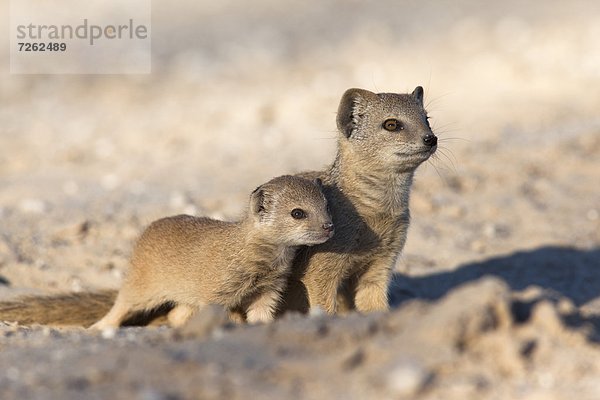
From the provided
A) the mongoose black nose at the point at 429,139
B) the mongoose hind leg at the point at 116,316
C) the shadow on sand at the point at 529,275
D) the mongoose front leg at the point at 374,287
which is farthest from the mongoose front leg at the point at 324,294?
the shadow on sand at the point at 529,275

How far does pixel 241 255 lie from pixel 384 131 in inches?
46.1

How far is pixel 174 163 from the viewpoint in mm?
10188

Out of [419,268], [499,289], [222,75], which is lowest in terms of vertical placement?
[419,268]

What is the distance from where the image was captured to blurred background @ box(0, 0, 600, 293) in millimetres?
8242

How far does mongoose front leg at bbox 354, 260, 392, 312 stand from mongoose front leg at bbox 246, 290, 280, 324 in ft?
1.93

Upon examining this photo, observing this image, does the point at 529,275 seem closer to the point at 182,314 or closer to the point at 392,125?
the point at 392,125

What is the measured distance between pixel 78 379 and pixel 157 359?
1.06 ft

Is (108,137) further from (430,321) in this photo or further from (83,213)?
(430,321)

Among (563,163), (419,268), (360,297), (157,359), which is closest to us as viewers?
(157,359)

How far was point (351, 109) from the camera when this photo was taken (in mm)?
6141

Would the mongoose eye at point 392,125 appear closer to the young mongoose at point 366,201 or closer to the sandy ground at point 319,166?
the young mongoose at point 366,201

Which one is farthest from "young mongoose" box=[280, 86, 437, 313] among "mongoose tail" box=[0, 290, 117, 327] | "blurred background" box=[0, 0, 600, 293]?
"blurred background" box=[0, 0, 600, 293]

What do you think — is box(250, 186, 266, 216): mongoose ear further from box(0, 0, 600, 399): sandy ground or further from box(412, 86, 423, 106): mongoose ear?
box(412, 86, 423, 106): mongoose ear

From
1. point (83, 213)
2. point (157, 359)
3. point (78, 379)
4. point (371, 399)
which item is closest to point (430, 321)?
point (371, 399)
